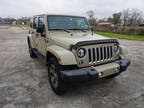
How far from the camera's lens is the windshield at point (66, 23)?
3296 millimetres

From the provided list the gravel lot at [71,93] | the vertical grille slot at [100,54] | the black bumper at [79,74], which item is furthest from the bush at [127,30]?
the black bumper at [79,74]

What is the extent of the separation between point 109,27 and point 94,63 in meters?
23.3

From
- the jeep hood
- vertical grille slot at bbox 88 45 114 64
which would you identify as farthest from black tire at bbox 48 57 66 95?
vertical grille slot at bbox 88 45 114 64

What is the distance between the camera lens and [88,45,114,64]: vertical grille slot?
2.41 metres

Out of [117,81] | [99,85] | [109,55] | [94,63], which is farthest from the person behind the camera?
[117,81]

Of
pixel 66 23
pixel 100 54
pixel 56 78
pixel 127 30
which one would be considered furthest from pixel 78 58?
pixel 127 30

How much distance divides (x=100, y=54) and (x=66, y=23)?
159cm

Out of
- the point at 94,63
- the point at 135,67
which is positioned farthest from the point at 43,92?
the point at 135,67

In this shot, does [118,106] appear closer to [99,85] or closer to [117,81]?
[99,85]

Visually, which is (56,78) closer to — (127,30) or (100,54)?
(100,54)

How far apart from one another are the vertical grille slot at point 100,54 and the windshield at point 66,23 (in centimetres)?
136

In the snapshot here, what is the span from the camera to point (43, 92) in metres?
2.78

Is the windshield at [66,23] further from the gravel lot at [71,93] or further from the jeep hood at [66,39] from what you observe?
the gravel lot at [71,93]

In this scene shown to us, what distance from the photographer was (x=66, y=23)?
11.5 ft
